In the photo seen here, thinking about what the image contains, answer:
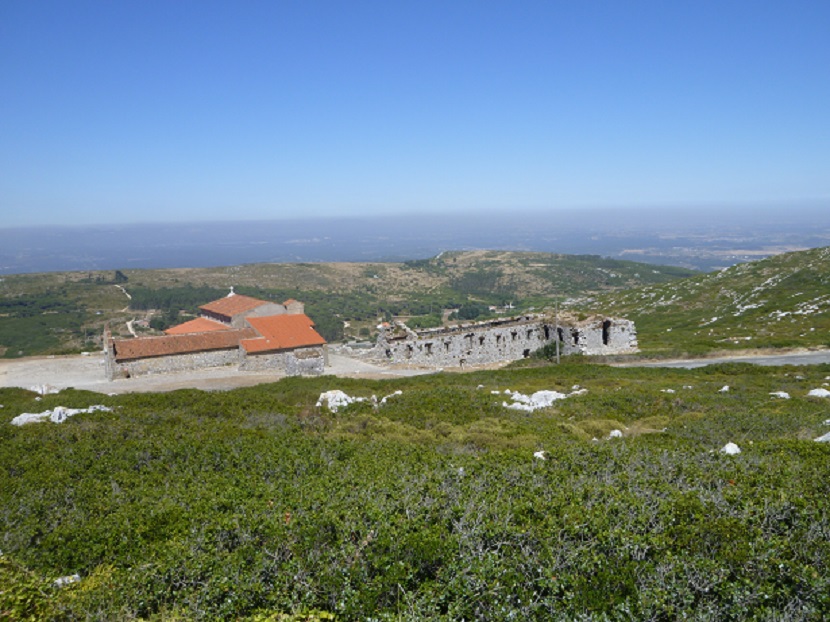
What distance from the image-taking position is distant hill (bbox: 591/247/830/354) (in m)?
43.1

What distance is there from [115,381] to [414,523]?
33389 mm

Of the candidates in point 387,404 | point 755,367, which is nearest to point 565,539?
point 387,404

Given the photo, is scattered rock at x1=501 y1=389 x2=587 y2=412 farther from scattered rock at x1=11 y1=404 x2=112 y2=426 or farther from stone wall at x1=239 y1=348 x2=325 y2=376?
stone wall at x1=239 y1=348 x2=325 y2=376

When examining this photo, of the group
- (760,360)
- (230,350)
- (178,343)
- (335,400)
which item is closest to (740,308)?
(760,360)

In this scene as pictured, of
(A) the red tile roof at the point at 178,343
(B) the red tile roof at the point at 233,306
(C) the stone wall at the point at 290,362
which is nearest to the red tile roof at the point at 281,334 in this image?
(C) the stone wall at the point at 290,362

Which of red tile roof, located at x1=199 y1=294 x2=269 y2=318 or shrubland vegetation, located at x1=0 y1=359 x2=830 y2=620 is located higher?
shrubland vegetation, located at x1=0 y1=359 x2=830 y2=620

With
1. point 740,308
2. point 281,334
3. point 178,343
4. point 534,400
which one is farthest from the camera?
point 740,308

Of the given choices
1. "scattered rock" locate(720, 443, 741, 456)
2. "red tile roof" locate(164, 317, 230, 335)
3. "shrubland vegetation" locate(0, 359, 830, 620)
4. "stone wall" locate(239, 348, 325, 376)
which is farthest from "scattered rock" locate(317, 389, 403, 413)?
Answer: "red tile roof" locate(164, 317, 230, 335)

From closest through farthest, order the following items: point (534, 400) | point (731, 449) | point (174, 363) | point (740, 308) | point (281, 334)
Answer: point (731, 449) < point (534, 400) < point (174, 363) < point (281, 334) < point (740, 308)

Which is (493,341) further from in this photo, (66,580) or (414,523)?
(66,580)

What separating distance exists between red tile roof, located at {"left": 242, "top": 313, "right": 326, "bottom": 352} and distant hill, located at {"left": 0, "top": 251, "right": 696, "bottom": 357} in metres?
57.1

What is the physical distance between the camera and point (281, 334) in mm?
42969

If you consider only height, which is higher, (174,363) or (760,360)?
(174,363)

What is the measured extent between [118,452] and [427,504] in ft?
29.6
